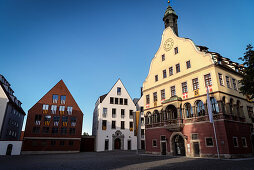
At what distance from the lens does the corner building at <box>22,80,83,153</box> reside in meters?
39.5

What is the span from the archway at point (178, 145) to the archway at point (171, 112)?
2978 mm

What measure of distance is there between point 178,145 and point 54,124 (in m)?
29.1

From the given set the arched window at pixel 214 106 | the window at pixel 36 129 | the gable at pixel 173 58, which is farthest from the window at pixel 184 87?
the window at pixel 36 129

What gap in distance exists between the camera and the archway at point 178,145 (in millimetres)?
26219

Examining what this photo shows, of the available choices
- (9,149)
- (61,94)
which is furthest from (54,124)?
(9,149)

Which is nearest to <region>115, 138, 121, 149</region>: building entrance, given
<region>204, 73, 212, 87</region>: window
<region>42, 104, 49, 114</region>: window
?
<region>42, 104, 49, 114</region>: window

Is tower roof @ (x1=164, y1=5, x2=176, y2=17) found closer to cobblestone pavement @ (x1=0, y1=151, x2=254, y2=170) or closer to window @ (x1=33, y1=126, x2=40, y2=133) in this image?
cobblestone pavement @ (x1=0, y1=151, x2=254, y2=170)

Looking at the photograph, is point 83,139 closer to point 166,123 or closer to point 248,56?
point 166,123

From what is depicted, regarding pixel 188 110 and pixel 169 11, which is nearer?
pixel 188 110

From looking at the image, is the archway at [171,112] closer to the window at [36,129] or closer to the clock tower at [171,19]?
the clock tower at [171,19]

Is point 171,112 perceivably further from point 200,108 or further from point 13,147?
point 13,147

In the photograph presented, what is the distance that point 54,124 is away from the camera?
41.5 metres

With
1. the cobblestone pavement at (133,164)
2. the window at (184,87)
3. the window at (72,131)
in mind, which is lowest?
the cobblestone pavement at (133,164)

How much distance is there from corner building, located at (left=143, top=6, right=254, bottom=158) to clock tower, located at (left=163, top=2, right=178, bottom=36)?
0.19 m
